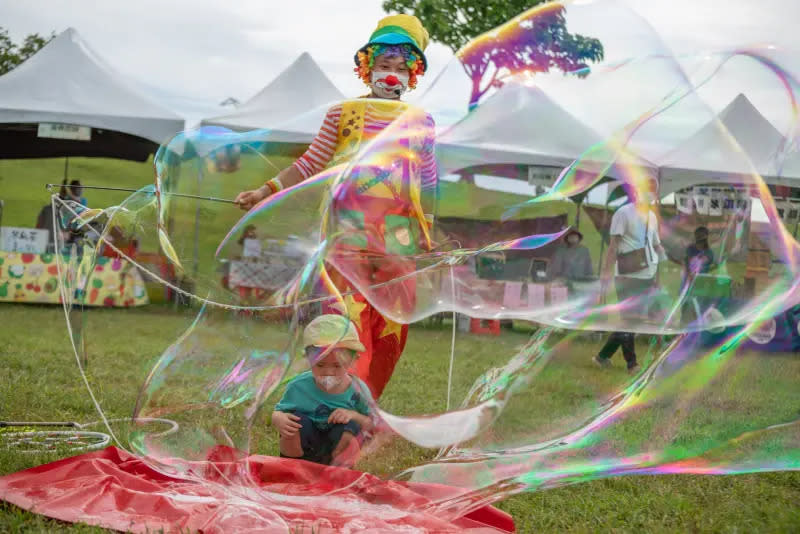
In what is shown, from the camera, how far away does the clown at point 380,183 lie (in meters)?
2.82

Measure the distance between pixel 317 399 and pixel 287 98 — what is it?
9.39 meters

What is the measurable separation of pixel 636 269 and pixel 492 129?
0.60m

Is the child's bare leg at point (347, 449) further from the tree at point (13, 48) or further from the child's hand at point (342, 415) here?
the tree at point (13, 48)

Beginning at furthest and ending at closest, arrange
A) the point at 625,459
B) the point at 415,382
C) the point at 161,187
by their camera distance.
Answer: the point at 415,382
the point at 161,187
the point at 625,459

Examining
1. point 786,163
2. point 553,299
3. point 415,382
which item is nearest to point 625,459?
point 553,299

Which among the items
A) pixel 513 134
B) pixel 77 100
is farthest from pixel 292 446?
pixel 77 100

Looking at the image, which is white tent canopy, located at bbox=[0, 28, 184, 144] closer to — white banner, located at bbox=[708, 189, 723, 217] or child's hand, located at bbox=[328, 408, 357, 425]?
child's hand, located at bbox=[328, 408, 357, 425]

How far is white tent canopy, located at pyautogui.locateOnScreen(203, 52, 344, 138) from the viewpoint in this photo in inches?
419

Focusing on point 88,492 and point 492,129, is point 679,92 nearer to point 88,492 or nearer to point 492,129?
point 492,129

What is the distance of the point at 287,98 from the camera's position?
11.8 meters

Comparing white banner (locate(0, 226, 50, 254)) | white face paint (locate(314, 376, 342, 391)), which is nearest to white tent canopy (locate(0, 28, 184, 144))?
white banner (locate(0, 226, 50, 254))

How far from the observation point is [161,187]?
10.9 ft

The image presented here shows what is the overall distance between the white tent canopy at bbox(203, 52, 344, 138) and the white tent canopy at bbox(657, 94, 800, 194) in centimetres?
772

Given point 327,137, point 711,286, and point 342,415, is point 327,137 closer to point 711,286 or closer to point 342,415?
point 342,415
